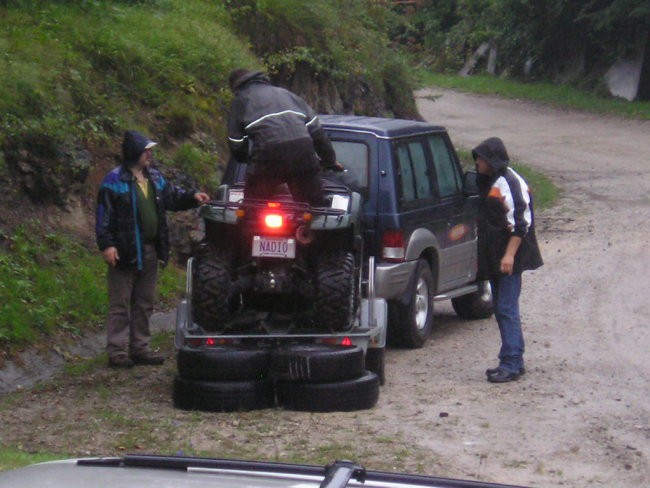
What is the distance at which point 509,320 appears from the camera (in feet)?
30.7

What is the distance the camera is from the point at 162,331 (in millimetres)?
10859

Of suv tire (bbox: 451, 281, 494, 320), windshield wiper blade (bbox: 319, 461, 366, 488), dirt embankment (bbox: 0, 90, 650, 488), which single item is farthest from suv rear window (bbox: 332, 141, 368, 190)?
windshield wiper blade (bbox: 319, 461, 366, 488)

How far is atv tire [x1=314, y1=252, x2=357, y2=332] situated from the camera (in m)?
8.19

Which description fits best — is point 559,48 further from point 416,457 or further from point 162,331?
point 416,457

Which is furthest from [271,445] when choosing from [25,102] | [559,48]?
[559,48]

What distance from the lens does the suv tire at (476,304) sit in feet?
39.5

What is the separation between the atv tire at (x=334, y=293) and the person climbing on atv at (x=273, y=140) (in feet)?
1.66

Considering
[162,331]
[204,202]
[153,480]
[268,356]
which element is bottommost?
[162,331]

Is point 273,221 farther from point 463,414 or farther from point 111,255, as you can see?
point 463,414

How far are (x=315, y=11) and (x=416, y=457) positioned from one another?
1219 centimetres

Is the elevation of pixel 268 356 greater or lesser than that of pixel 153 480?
lesser

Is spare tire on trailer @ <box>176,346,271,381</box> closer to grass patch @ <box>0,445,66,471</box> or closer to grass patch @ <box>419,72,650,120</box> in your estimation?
grass patch @ <box>0,445,66,471</box>

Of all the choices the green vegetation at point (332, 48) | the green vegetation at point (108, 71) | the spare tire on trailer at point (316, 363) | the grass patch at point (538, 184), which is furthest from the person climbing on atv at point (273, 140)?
the grass patch at point (538, 184)

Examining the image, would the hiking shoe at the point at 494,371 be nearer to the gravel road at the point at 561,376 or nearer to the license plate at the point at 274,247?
the gravel road at the point at 561,376
